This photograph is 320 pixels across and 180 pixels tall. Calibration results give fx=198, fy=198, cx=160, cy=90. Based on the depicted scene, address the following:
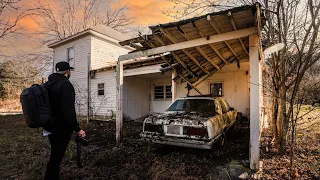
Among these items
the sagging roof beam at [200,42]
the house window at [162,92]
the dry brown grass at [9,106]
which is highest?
the sagging roof beam at [200,42]

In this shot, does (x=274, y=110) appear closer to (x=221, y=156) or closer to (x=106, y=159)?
(x=221, y=156)

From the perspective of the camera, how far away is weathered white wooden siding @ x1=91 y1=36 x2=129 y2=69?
50.2 ft

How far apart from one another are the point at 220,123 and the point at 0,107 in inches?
1058

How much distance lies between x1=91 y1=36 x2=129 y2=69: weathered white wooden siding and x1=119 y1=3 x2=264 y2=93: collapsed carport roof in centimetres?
959

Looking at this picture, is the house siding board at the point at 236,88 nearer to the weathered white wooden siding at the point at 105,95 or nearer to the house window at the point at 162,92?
the house window at the point at 162,92

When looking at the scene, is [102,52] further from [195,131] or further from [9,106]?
[9,106]

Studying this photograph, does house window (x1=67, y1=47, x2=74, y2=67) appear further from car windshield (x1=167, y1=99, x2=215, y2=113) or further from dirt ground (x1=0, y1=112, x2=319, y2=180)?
car windshield (x1=167, y1=99, x2=215, y2=113)

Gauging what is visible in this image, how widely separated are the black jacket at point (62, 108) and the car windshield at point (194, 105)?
154 inches

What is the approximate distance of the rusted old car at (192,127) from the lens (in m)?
4.93

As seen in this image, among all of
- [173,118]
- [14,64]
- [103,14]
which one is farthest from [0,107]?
[173,118]

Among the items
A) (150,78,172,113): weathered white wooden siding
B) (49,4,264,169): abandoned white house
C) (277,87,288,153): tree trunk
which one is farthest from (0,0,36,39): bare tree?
(277,87,288,153): tree trunk

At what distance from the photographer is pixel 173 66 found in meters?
7.22

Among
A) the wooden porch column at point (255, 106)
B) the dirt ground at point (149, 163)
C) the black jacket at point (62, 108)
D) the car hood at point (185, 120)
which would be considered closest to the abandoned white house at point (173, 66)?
the wooden porch column at point (255, 106)

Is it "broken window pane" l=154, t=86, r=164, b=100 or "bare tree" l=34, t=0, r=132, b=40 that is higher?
"bare tree" l=34, t=0, r=132, b=40
